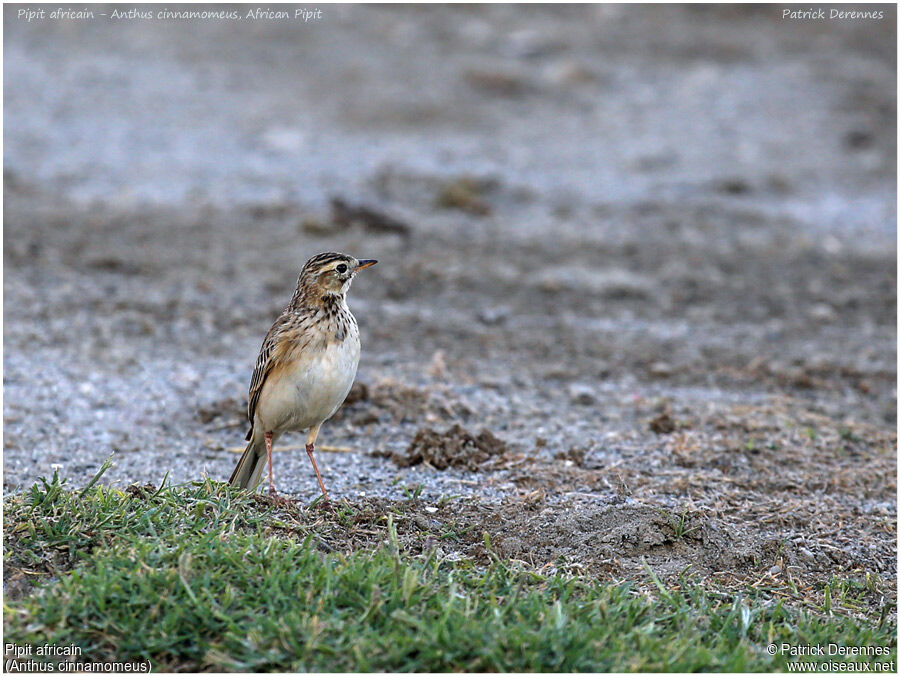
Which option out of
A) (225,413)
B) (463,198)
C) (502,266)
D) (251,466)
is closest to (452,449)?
(251,466)

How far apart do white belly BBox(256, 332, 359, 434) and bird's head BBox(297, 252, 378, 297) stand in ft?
Answer: 1.19

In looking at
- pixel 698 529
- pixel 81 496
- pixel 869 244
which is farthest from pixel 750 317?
pixel 81 496

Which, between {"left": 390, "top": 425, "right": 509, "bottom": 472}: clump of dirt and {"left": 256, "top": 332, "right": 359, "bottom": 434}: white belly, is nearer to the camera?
{"left": 256, "top": 332, "right": 359, "bottom": 434}: white belly

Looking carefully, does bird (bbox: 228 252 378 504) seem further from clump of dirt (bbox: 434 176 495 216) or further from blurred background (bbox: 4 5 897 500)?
clump of dirt (bbox: 434 176 495 216)

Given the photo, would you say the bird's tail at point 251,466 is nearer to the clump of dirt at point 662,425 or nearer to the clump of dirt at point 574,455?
the clump of dirt at point 574,455

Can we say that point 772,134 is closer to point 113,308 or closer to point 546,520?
point 113,308

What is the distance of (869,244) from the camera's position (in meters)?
13.4

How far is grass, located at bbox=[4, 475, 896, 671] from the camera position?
4.14 metres

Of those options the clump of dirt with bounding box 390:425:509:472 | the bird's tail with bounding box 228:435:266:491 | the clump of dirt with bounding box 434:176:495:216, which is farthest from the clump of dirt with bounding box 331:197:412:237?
the bird's tail with bounding box 228:435:266:491

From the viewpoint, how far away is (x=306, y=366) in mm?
5785

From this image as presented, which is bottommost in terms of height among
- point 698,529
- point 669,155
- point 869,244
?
point 698,529

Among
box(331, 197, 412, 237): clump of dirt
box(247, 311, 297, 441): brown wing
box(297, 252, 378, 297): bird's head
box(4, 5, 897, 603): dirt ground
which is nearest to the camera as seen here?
box(247, 311, 297, 441): brown wing

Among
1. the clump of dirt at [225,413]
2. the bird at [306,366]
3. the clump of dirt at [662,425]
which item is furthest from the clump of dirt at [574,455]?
the clump of dirt at [225,413]

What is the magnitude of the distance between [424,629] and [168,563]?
117 centimetres
